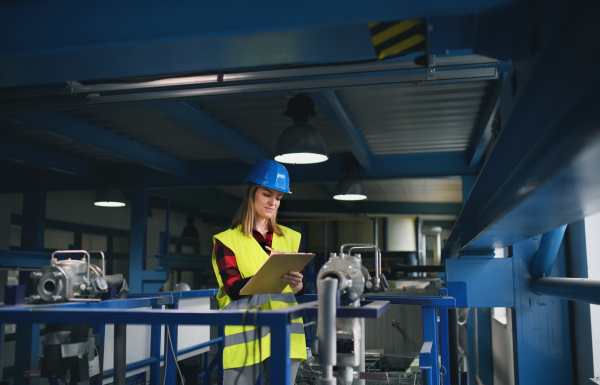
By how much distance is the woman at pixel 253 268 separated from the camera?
2537 millimetres

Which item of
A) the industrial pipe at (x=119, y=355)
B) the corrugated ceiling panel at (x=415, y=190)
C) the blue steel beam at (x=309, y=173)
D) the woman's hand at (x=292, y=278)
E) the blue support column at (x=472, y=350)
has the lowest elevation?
the blue support column at (x=472, y=350)

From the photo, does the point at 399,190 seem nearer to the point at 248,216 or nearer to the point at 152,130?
the point at 152,130

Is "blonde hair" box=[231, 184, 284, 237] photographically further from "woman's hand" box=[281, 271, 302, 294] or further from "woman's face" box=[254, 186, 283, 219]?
"woman's hand" box=[281, 271, 302, 294]

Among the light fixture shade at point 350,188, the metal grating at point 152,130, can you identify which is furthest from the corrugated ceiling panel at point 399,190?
the metal grating at point 152,130

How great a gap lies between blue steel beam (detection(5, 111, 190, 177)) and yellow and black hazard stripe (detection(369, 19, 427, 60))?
397 centimetres

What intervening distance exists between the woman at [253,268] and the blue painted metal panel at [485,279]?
1.23m

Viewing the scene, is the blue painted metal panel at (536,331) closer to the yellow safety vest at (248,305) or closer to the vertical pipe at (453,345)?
the yellow safety vest at (248,305)

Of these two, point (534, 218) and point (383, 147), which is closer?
point (534, 218)

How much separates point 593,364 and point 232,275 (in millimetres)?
2534

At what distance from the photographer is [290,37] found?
2.13 metres

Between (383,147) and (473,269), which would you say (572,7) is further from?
(383,147)

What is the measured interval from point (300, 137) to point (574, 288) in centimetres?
271

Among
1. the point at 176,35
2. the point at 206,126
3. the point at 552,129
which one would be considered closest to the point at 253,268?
the point at 176,35

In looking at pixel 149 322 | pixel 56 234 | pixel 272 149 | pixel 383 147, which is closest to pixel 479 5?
pixel 149 322
